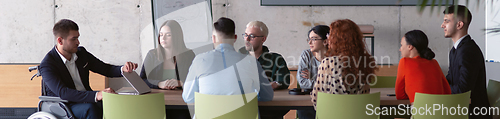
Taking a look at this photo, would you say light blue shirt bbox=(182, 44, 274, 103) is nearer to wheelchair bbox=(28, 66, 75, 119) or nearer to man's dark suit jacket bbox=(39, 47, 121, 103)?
man's dark suit jacket bbox=(39, 47, 121, 103)

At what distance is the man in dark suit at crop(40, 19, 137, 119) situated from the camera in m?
2.20

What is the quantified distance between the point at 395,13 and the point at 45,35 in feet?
16.8

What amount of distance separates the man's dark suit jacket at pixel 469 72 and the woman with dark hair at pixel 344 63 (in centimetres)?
88

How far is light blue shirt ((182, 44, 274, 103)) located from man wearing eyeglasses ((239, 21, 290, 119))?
0.71 metres

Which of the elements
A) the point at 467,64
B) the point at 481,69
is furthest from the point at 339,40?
the point at 481,69

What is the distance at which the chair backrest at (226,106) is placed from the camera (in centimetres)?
189

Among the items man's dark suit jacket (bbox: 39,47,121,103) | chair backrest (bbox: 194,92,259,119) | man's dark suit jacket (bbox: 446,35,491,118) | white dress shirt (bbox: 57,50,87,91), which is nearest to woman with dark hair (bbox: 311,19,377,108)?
chair backrest (bbox: 194,92,259,119)

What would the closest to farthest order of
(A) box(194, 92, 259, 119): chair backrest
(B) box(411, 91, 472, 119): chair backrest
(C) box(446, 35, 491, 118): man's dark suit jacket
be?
(A) box(194, 92, 259, 119): chair backrest < (B) box(411, 91, 472, 119): chair backrest < (C) box(446, 35, 491, 118): man's dark suit jacket

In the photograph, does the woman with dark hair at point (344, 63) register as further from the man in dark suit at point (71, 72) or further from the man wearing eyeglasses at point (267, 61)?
the man in dark suit at point (71, 72)

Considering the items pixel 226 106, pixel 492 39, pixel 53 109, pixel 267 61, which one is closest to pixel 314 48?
pixel 267 61

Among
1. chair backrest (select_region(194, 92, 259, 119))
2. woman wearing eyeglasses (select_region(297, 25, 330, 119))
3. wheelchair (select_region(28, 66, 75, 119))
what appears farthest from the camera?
woman wearing eyeglasses (select_region(297, 25, 330, 119))

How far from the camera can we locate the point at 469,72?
2365 millimetres

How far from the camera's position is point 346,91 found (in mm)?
1997

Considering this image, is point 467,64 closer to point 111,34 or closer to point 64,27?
point 64,27
